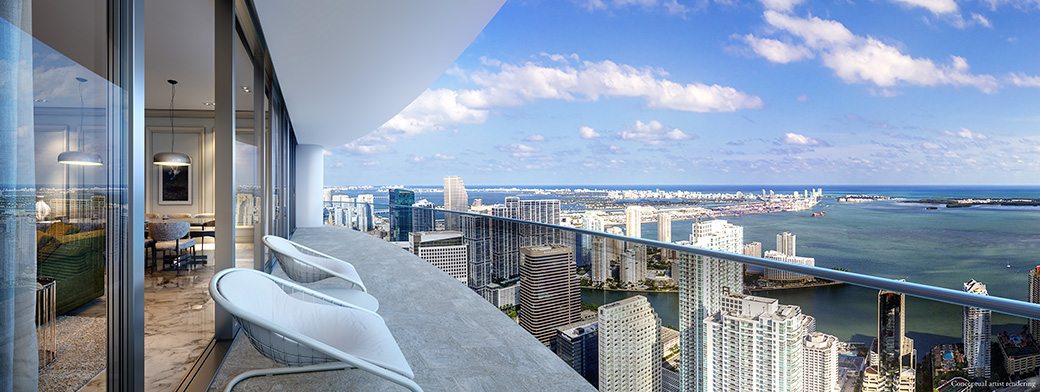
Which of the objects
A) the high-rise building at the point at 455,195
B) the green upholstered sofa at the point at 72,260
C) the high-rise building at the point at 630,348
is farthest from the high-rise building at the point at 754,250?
the high-rise building at the point at 455,195

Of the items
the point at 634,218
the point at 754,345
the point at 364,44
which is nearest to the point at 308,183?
the point at 634,218

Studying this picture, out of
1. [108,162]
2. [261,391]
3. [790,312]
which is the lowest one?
[261,391]

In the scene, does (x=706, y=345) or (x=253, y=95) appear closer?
(x=706, y=345)

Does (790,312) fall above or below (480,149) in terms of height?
below

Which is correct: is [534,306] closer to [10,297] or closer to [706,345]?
[706,345]

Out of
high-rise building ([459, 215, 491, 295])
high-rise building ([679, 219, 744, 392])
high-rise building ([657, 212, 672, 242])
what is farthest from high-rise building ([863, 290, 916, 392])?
high-rise building ([657, 212, 672, 242])

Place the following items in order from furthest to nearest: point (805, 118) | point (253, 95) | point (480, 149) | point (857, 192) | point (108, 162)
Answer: point (480, 149) < point (805, 118) < point (857, 192) < point (253, 95) < point (108, 162)

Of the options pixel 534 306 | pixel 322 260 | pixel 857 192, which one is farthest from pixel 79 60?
pixel 857 192
